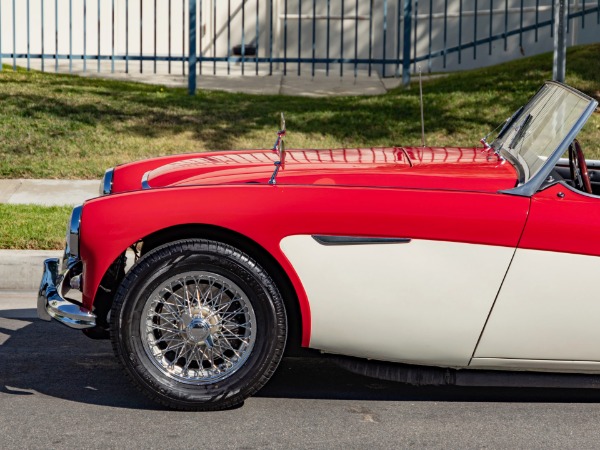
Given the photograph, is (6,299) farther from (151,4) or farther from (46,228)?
(151,4)

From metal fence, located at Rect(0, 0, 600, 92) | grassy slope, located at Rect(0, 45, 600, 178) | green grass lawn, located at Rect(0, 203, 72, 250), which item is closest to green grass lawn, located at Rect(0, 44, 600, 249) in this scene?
grassy slope, located at Rect(0, 45, 600, 178)

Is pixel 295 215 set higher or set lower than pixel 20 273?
higher

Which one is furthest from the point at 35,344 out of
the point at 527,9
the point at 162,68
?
the point at 527,9

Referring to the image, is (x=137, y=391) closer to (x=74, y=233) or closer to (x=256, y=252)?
(x=74, y=233)

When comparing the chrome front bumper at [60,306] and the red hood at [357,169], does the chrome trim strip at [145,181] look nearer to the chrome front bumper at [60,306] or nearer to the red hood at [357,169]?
the red hood at [357,169]

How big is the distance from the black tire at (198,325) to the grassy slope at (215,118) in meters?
6.00

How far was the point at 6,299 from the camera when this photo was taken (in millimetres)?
7145

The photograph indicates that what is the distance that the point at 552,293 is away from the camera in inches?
186

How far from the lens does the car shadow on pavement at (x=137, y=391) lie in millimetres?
5227

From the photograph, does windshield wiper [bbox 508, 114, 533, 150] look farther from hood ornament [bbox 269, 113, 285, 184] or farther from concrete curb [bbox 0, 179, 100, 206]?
concrete curb [bbox 0, 179, 100, 206]

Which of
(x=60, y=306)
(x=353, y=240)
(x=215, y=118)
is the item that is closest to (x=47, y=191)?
(x=215, y=118)

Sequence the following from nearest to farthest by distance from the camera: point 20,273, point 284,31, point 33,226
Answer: point 20,273
point 33,226
point 284,31

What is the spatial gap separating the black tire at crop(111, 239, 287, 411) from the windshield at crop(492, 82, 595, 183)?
1240 mm

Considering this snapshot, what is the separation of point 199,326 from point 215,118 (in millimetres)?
7633
